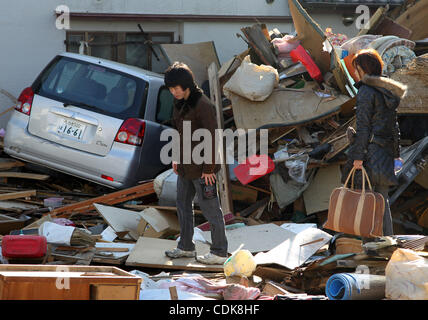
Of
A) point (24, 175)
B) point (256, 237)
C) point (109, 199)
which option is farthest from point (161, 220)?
point (24, 175)

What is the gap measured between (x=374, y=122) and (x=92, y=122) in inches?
142

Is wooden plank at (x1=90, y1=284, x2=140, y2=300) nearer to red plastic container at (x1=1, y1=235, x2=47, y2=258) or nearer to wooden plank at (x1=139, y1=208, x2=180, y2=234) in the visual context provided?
red plastic container at (x1=1, y1=235, x2=47, y2=258)

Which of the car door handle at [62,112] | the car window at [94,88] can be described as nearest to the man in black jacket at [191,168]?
the car window at [94,88]

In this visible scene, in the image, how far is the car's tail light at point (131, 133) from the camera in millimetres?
8555

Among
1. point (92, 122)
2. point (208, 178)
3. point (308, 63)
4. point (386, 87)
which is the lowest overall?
point (208, 178)

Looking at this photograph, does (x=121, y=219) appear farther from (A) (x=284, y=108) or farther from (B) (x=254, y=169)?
(A) (x=284, y=108)

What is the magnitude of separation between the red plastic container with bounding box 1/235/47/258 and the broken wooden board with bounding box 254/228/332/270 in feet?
6.13

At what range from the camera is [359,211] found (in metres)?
6.02

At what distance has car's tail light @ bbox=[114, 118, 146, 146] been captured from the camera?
855cm

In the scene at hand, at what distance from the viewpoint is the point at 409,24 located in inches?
469

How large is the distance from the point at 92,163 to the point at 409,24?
611 centimetres

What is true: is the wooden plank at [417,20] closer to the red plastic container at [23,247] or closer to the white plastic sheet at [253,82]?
the white plastic sheet at [253,82]
